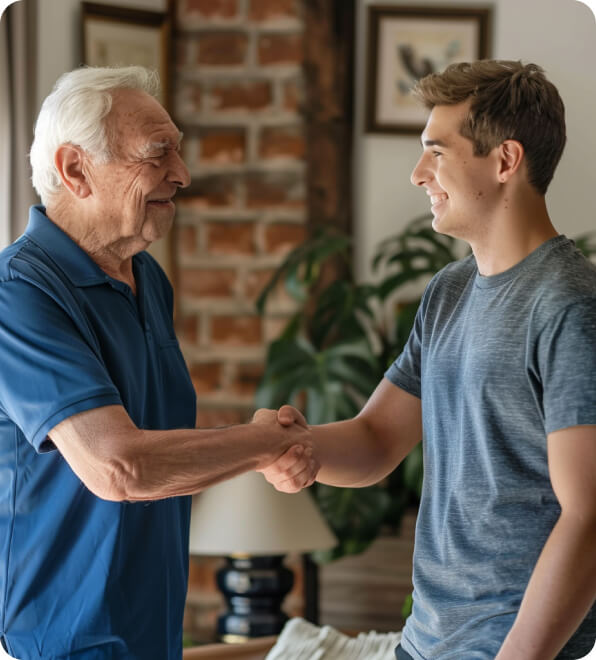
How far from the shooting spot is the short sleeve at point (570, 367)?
118cm

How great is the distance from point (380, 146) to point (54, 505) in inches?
88.9

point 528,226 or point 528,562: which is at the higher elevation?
point 528,226

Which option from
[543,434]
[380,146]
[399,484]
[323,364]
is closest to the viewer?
[543,434]

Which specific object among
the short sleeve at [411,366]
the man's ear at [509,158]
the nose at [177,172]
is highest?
the man's ear at [509,158]

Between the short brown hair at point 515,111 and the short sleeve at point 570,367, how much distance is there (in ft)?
0.83

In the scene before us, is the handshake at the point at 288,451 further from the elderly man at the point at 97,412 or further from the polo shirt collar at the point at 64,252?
the polo shirt collar at the point at 64,252

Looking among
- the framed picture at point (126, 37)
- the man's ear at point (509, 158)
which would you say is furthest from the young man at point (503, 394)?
the framed picture at point (126, 37)

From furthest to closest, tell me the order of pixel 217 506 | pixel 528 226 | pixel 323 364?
1. pixel 323 364
2. pixel 217 506
3. pixel 528 226

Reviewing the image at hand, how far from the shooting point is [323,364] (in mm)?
3010

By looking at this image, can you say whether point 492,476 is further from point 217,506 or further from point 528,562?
point 217,506

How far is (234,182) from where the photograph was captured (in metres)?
3.17

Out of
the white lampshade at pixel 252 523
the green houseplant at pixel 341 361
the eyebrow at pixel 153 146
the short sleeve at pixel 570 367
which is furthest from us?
the green houseplant at pixel 341 361

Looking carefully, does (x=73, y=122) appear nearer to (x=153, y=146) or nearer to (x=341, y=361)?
(x=153, y=146)

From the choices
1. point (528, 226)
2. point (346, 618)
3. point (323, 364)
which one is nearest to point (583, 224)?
point (323, 364)
